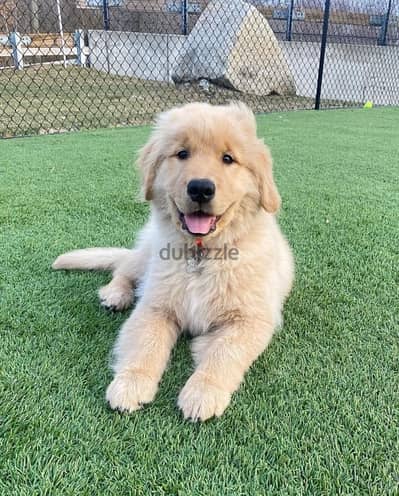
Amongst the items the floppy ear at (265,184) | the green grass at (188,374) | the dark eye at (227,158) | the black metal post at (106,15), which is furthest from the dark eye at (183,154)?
the black metal post at (106,15)

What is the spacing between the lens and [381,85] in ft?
31.0

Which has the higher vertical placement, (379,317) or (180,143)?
(180,143)

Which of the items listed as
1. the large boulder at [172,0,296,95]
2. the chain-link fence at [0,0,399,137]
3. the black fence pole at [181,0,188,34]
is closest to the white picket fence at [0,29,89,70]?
the chain-link fence at [0,0,399,137]

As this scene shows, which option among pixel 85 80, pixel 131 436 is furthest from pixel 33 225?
pixel 85 80

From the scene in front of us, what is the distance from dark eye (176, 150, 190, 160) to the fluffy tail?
2.05ft

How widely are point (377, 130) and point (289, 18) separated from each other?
4309 mm

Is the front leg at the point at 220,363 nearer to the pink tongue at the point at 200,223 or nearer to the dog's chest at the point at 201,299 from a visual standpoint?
the dog's chest at the point at 201,299

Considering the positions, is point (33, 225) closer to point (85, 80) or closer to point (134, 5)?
point (85, 80)

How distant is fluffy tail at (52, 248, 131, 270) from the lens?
79.2 inches

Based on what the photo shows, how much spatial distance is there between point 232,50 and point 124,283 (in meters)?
7.32

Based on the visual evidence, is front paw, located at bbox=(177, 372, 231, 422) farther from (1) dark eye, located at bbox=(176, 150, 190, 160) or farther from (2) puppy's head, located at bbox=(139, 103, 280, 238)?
(1) dark eye, located at bbox=(176, 150, 190, 160)

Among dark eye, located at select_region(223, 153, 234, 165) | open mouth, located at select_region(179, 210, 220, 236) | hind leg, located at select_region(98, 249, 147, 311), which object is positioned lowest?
hind leg, located at select_region(98, 249, 147, 311)
